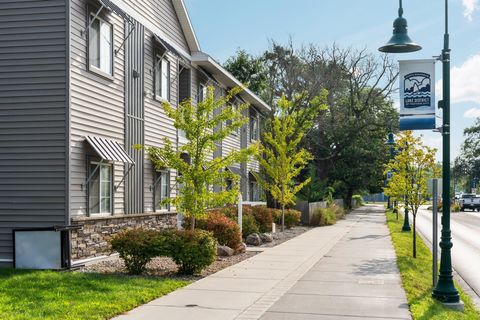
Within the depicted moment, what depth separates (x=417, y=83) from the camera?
10594 mm

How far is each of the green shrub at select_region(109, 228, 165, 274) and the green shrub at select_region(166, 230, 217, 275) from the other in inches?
9.6

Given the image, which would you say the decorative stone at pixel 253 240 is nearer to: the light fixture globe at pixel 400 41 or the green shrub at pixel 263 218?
the green shrub at pixel 263 218

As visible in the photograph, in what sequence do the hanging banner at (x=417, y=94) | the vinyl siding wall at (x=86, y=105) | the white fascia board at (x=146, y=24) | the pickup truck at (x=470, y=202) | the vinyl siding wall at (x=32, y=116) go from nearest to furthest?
1. the hanging banner at (x=417, y=94)
2. the vinyl siding wall at (x=32, y=116)
3. the vinyl siding wall at (x=86, y=105)
4. the white fascia board at (x=146, y=24)
5. the pickup truck at (x=470, y=202)

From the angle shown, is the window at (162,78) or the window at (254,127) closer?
the window at (162,78)

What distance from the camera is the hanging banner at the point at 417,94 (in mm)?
10492

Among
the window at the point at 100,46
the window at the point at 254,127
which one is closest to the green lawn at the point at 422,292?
the window at the point at 100,46

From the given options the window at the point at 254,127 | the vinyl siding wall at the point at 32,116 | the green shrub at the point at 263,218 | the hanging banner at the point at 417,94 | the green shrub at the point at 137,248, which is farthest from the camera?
the window at the point at 254,127

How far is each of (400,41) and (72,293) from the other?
6.83 m

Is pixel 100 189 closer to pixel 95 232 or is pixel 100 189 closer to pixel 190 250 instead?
pixel 95 232

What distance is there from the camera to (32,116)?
13.4m

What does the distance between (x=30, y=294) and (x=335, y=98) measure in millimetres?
42217

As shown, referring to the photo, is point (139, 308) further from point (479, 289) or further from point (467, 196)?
point (467, 196)

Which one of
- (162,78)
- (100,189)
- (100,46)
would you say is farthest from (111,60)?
(162,78)

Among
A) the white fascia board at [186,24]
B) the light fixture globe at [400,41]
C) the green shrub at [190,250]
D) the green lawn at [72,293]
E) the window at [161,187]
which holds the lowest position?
the green lawn at [72,293]
